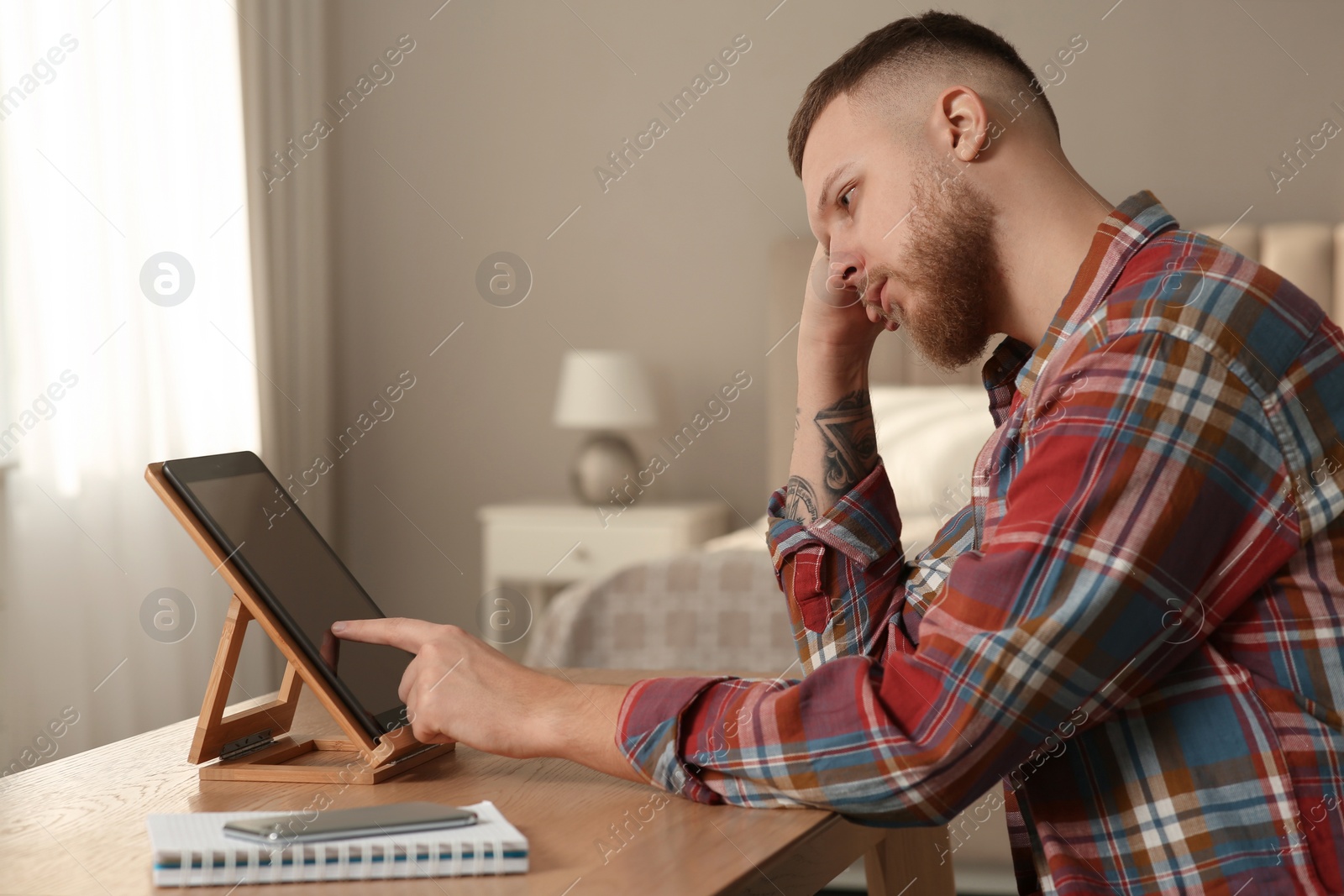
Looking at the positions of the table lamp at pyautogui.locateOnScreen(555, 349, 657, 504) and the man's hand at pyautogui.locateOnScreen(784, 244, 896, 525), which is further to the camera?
the table lamp at pyautogui.locateOnScreen(555, 349, 657, 504)

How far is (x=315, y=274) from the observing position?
391 centimetres

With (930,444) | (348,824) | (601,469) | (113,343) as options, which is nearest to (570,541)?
(601,469)

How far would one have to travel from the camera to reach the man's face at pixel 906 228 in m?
1.04

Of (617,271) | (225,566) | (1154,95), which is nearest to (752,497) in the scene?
(617,271)

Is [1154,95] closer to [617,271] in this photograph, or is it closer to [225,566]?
[617,271]

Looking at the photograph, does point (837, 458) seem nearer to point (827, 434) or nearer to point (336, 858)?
point (827, 434)

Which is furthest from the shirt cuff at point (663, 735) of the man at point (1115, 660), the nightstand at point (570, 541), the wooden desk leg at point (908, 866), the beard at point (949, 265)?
the nightstand at point (570, 541)

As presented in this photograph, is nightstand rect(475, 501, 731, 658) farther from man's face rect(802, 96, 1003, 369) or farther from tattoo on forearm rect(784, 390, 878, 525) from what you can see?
man's face rect(802, 96, 1003, 369)

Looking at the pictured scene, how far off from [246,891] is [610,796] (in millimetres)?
267

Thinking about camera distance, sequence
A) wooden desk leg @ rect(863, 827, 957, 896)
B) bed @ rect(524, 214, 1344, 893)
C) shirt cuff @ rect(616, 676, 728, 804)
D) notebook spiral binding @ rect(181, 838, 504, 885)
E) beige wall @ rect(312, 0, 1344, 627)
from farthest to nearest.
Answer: beige wall @ rect(312, 0, 1344, 627) → bed @ rect(524, 214, 1344, 893) → wooden desk leg @ rect(863, 827, 957, 896) → shirt cuff @ rect(616, 676, 728, 804) → notebook spiral binding @ rect(181, 838, 504, 885)

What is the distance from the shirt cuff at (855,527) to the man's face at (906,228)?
141 millimetres

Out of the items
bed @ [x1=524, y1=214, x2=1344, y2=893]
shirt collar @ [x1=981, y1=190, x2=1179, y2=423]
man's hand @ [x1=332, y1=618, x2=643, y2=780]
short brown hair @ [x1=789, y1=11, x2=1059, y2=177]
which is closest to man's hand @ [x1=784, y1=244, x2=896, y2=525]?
short brown hair @ [x1=789, y1=11, x2=1059, y2=177]

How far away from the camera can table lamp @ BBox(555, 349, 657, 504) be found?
3.64 m

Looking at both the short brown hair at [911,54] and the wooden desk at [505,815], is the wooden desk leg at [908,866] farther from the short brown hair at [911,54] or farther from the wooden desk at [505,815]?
the short brown hair at [911,54]
